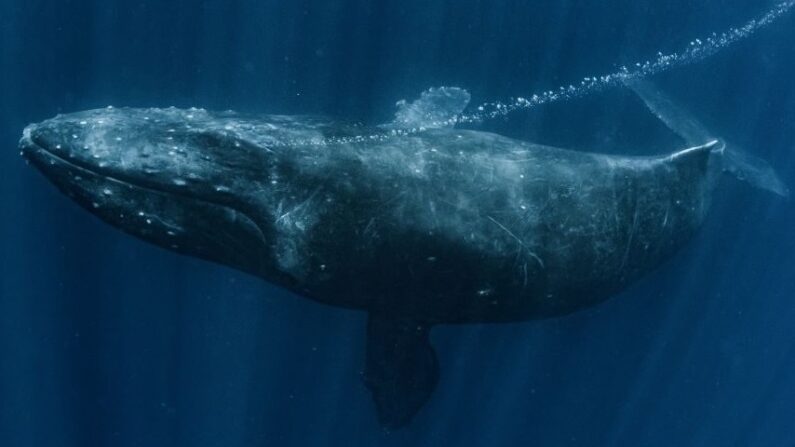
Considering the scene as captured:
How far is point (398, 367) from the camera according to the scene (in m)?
10.5

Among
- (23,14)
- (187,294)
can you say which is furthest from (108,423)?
(23,14)

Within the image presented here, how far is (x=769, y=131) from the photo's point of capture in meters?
18.8

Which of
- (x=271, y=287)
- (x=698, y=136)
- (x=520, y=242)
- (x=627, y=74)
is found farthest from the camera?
(x=627, y=74)

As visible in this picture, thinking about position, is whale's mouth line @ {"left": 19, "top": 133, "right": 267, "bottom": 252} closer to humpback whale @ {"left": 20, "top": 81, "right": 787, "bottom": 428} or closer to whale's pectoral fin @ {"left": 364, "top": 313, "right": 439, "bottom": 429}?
humpback whale @ {"left": 20, "top": 81, "right": 787, "bottom": 428}

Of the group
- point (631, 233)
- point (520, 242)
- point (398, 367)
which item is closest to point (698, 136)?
point (631, 233)

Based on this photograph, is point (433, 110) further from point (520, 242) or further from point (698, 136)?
point (698, 136)

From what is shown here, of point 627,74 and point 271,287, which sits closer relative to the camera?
point 271,287

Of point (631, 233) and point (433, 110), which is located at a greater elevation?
point (433, 110)

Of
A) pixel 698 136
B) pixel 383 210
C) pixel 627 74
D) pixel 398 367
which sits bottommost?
pixel 398 367

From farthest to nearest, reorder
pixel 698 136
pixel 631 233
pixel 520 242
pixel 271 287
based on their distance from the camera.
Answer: pixel 698 136, pixel 271 287, pixel 631 233, pixel 520 242

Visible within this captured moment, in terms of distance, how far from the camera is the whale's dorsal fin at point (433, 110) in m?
10.9

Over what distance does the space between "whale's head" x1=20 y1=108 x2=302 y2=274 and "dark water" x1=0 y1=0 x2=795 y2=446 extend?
5.62 m

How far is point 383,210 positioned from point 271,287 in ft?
19.2

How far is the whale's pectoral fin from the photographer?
1007 cm
